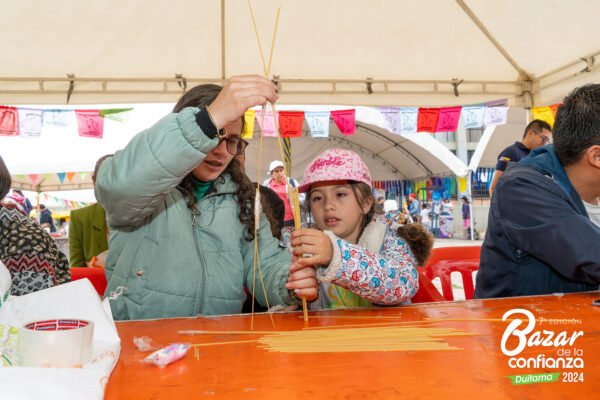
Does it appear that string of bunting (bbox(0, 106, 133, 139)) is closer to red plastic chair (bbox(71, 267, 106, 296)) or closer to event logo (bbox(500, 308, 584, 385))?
red plastic chair (bbox(71, 267, 106, 296))

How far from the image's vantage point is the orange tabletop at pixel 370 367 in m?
0.69

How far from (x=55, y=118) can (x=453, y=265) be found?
4122 mm

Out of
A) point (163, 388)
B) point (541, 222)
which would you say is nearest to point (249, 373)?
point (163, 388)

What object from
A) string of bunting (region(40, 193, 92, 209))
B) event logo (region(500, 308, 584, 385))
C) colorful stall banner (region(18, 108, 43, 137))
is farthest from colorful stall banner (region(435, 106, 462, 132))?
string of bunting (region(40, 193, 92, 209))

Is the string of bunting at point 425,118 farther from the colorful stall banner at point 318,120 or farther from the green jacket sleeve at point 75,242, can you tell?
the green jacket sleeve at point 75,242

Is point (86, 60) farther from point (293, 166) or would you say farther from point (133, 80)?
point (293, 166)

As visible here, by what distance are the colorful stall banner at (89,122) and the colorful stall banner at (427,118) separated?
3.47 m

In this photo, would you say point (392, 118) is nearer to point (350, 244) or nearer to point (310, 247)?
point (350, 244)

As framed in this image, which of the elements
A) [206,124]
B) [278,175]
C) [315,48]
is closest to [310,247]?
[206,124]

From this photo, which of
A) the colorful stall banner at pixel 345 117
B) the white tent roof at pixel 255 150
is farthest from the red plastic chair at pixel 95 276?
the colorful stall banner at pixel 345 117

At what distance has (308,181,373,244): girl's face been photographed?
5.77 ft

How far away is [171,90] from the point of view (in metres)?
3.84

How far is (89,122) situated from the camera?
514cm

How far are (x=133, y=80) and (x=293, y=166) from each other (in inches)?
556
